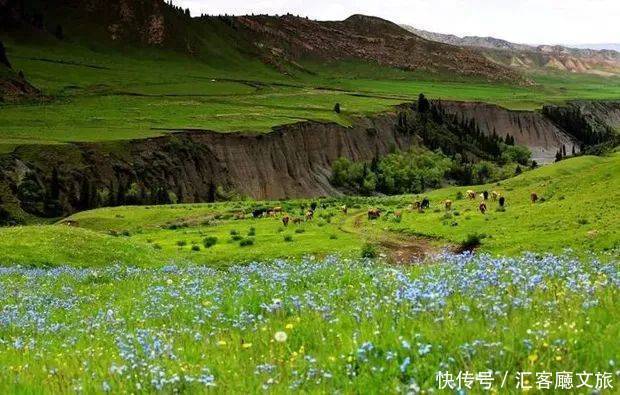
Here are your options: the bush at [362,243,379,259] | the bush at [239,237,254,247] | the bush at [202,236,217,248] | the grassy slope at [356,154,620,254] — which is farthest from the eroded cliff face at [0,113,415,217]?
the bush at [362,243,379,259]

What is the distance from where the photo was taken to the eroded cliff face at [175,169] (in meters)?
117

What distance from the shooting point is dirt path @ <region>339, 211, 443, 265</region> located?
42062 millimetres

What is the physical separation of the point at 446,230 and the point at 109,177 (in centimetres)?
9205

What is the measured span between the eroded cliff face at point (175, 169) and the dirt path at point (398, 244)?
7532cm

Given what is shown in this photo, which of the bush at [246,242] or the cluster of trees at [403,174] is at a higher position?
the bush at [246,242]

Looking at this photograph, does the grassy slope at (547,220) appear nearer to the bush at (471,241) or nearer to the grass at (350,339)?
the bush at (471,241)

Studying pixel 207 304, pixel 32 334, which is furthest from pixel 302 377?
pixel 32 334

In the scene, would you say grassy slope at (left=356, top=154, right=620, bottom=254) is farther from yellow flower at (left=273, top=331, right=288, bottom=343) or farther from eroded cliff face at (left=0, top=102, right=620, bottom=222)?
eroded cliff face at (left=0, top=102, right=620, bottom=222)

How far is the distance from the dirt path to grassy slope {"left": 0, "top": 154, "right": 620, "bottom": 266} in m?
0.27

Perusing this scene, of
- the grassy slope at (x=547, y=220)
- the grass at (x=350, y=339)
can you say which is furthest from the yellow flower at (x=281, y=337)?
the grassy slope at (x=547, y=220)

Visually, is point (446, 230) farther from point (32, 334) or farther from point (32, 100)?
point (32, 100)

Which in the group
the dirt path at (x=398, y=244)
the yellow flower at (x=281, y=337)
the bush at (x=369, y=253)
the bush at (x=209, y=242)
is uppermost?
the yellow flower at (x=281, y=337)

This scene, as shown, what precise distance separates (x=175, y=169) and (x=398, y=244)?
98.9 meters

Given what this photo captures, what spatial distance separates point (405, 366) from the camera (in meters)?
5.58
